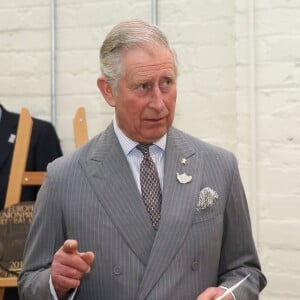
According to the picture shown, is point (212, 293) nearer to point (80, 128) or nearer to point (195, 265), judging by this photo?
point (195, 265)

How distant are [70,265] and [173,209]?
0.26m

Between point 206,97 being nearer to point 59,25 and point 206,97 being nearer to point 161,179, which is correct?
point 59,25

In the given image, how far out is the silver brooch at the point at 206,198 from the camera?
4.62 feet

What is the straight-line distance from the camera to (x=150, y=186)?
4.68ft

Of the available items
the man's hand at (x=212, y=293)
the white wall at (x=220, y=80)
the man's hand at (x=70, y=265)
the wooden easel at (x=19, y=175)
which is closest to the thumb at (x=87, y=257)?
the man's hand at (x=70, y=265)

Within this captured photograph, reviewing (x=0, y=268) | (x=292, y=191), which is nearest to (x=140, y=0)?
(x=292, y=191)

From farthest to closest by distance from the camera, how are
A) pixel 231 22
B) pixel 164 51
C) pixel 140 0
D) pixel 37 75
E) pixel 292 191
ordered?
pixel 37 75 < pixel 140 0 < pixel 231 22 < pixel 292 191 < pixel 164 51

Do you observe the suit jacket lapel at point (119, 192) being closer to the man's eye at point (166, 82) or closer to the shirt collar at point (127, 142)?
the shirt collar at point (127, 142)

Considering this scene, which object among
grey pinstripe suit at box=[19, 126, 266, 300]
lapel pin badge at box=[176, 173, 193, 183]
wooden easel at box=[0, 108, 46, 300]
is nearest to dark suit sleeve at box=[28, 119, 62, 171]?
wooden easel at box=[0, 108, 46, 300]

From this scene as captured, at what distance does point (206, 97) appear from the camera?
2.39 m

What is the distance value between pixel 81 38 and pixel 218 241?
139 centimetres

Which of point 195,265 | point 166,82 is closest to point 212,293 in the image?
point 195,265

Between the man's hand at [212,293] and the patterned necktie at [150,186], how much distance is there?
0.17m

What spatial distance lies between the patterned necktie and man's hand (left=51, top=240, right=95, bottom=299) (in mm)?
209
